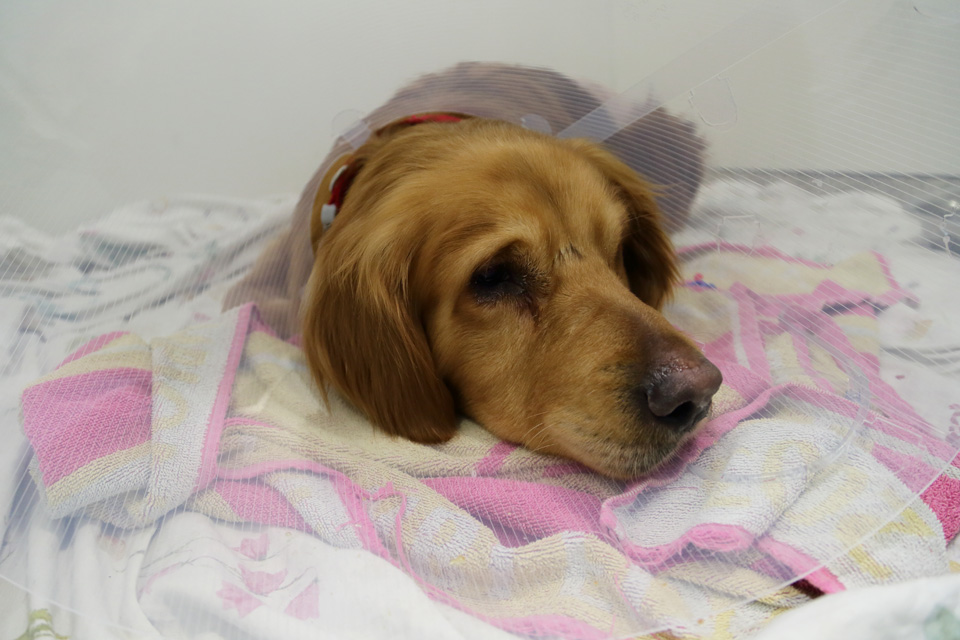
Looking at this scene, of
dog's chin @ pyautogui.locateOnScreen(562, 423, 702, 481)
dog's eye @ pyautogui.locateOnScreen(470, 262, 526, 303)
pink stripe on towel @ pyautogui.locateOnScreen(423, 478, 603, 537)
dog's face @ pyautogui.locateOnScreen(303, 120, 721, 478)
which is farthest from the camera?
dog's eye @ pyautogui.locateOnScreen(470, 262, 526, 303)

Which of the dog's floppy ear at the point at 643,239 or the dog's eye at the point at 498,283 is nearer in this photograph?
the dog's eye at the point at 498,283

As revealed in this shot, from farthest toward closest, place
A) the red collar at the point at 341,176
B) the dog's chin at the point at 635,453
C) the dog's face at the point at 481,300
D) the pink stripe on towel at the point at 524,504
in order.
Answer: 1. the red collar at the point at 341,176
2. the dog's face at the point at 481,300
3. the dog's chin at the point at 635,453
4. the pink stripe on towel at the point at 524,504

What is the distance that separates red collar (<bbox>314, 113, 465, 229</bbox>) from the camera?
1913 millimetres

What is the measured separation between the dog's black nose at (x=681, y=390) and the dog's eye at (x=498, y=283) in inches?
16.0

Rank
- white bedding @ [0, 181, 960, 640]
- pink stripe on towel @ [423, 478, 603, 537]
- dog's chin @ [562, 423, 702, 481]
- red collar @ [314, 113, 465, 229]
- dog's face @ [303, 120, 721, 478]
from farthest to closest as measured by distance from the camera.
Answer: red collar @ [314, 113, 465, 229] → dog's face @ [303, 120, 721, 478] → dog's chin @ [562, 423, 702, 481] → pink stripe on towel @ [423, 478, 603, 537] → white bedding @ [0, 181, 960, 640]

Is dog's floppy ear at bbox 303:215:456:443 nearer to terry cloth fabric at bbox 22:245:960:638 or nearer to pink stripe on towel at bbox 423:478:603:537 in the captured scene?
terry cloth fabric at bbox 22:245:960:638

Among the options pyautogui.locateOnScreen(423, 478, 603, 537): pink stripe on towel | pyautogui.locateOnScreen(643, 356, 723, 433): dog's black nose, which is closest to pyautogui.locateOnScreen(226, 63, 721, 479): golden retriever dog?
pyautogui.locateOnScreen(643, 356, 723, 433): dog's black nose

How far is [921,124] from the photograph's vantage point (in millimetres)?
1334

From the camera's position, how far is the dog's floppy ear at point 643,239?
6.47 feet

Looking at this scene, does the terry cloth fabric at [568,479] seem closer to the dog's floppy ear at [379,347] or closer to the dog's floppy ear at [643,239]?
the dog's floppy ear at [379,347]

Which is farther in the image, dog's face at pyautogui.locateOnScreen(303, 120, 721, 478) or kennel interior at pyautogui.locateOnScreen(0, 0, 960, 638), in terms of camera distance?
dog's face at pyautogui.locateOnScreen(303, 120, 721, 478)

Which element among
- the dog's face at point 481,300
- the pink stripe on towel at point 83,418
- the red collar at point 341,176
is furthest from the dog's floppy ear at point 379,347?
the pink stripe on towel at point 83,418

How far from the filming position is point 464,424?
168 cm

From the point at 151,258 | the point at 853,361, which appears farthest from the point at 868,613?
the point at 151,258
